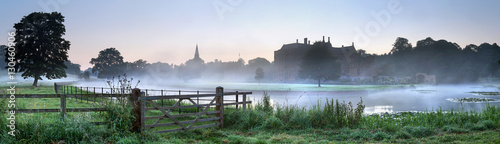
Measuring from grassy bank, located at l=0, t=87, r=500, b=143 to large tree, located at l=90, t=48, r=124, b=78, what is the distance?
72.4 meters

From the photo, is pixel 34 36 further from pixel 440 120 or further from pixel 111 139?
pixel 440 120

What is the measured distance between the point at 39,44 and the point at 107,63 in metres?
45.3

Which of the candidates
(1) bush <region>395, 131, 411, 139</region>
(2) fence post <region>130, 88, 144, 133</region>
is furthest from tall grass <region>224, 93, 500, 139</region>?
(2) fence post <region>130, 88, 144, 133</region>

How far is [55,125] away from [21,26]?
34.8 metres

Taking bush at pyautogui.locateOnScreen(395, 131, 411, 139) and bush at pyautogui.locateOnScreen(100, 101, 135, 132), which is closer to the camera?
bush at pyautogui.locateOnScreen(100, 101, 135, 132)

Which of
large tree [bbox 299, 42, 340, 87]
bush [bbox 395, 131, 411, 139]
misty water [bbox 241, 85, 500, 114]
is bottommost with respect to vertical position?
misty water [bbox 241, 85, 500, 114]

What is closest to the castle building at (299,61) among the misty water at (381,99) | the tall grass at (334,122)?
the misty water at (381,99)

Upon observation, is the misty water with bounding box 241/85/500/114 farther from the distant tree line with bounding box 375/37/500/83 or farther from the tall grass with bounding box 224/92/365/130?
the distant tree line with bounding box 375/37/500/83

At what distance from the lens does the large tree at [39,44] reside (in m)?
32.8

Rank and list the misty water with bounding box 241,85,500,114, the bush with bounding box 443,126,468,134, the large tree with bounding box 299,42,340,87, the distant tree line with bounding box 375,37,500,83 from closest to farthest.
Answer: the bush with bounding box 443,126,468,134, the misty water with bounding box 241,85,500,114, the large tree with bounding box 299,42,340,87, the distant tree line with bounding box 375,37,500,83

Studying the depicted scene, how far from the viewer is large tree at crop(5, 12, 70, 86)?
108ft

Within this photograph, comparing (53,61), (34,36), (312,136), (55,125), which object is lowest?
(312,136)

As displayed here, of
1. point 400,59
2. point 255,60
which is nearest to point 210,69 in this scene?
point 255,60

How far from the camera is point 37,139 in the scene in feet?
21.1
